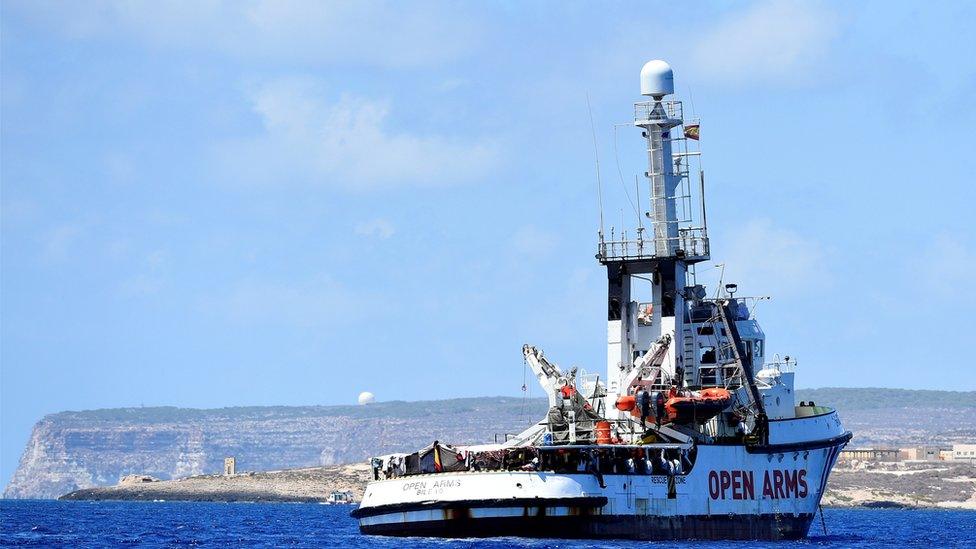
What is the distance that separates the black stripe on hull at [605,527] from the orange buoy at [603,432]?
9.64 feet

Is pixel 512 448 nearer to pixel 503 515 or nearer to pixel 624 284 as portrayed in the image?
pixel 503 515

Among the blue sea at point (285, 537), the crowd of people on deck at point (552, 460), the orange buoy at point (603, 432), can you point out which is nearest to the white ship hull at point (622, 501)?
the crowd of people on deck at point (552, 460)

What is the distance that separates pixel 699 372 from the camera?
78.4m

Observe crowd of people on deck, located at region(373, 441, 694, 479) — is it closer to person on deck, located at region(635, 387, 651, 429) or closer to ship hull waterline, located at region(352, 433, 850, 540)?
ship hull waterline, located at region(352, 433, 850, 540)

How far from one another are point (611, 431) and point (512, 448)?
13.9ft

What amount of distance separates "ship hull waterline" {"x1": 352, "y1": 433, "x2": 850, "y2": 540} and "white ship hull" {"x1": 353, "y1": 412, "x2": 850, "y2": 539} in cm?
4

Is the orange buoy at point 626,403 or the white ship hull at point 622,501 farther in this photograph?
the orange buoy at point 626,403

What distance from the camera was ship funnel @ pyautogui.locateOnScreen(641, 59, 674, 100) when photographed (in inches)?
3081

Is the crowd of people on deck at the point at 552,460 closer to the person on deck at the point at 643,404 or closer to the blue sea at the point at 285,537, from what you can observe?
the person on deck at the point at 643,404

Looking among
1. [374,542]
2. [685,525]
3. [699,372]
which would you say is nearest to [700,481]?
[685,525]

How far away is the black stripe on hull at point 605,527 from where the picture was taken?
219 ft

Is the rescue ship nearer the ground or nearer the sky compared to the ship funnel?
nearer the ground

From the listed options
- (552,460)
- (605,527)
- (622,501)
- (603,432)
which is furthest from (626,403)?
(605,527)

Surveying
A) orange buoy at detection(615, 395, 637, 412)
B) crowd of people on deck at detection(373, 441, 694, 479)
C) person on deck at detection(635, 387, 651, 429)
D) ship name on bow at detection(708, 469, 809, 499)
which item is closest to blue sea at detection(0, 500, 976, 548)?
ship name on bow at detection(708, 469, 809, 499)
